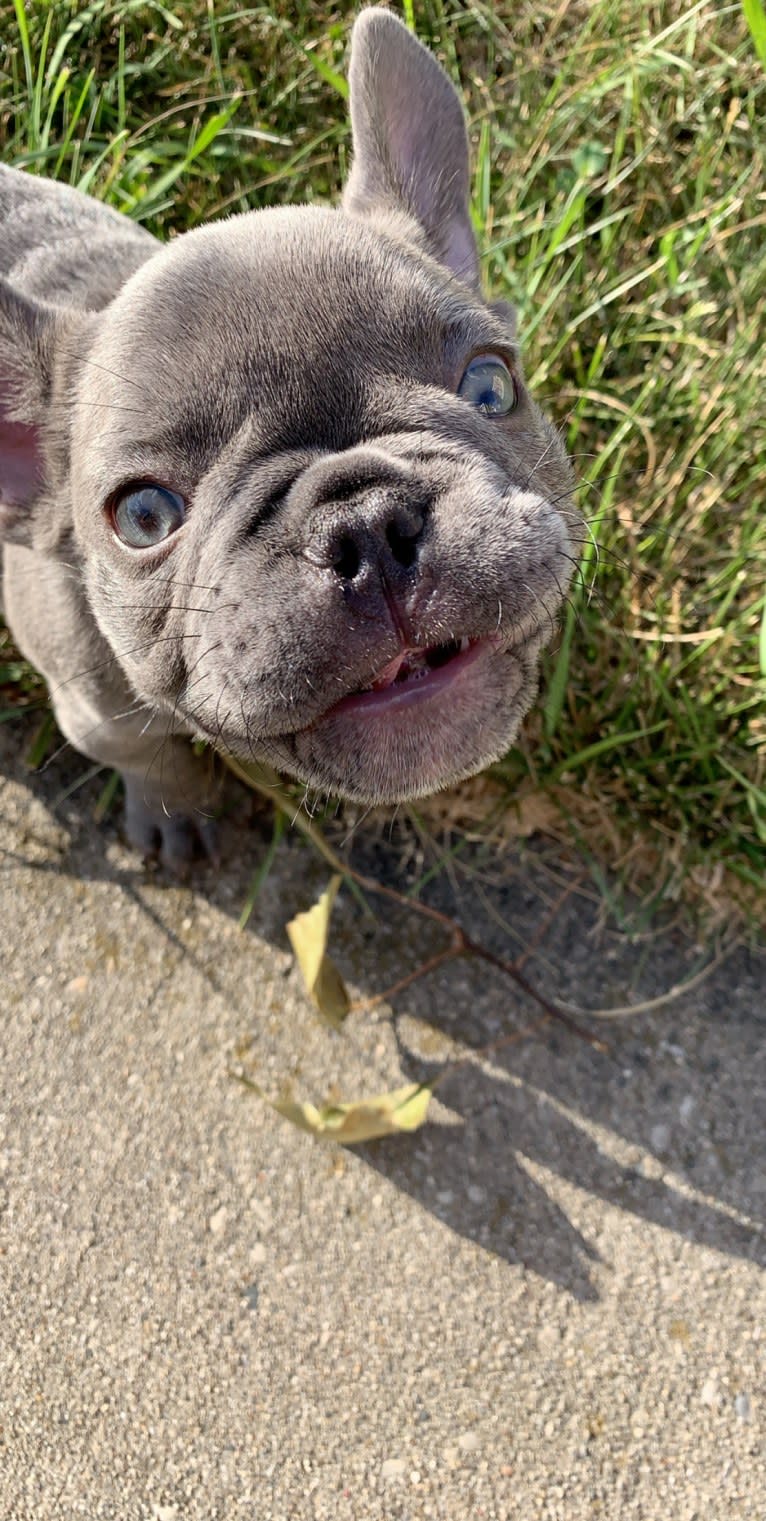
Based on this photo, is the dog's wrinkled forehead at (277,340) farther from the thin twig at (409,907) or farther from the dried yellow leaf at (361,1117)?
the dried yellow leaf at (361,1117)

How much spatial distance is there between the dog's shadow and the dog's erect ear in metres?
1.78

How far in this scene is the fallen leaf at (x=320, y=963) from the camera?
3.17 metres

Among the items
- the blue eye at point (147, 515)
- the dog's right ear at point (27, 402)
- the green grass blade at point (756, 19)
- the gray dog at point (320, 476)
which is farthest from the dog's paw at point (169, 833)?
the green grass blade at point (756, 19)

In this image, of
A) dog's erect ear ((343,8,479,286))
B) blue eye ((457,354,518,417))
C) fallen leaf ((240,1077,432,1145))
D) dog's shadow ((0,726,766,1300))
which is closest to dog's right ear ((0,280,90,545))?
dog's erect ear ((343,8,479,286))

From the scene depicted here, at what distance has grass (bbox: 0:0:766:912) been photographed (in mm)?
3539

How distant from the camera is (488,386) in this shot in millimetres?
2350

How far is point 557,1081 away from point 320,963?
2.64 ft

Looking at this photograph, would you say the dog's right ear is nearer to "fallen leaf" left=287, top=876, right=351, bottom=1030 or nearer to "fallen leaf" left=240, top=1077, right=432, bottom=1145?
"fallen leaf" left=287, top=876, right=351, bottom=1030

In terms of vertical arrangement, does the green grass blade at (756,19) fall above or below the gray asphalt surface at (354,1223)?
above

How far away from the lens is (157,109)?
12.9 feet

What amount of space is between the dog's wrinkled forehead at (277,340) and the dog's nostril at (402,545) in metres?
0.30

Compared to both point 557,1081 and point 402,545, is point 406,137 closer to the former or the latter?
point 402,545

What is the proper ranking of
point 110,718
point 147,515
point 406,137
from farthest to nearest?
point 110,718 → point 406,137 → point 147,515

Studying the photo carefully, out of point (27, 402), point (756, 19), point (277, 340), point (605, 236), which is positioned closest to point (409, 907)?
point (27, 402)
